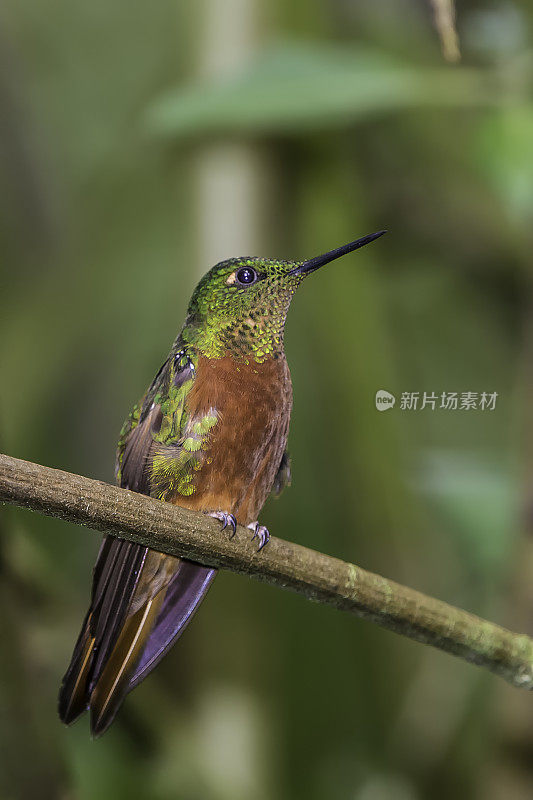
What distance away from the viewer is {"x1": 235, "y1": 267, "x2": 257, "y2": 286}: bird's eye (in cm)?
86

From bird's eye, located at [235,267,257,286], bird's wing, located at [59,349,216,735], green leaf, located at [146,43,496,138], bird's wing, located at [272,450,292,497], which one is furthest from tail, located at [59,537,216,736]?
green leaf, located at [146,43,496,138]

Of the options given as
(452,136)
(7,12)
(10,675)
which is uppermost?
(452,136)

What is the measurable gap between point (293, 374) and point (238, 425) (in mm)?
444

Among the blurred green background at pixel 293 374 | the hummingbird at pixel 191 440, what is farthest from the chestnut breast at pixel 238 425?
the blurred green background at pixel 293 374

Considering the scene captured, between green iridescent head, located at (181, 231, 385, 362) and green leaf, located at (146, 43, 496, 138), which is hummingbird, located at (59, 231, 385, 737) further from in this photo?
green leaf, located at (146, 43, 496, 138)

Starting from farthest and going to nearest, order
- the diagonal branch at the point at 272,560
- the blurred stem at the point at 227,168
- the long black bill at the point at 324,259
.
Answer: the blurred stem at the point at 227,168 < the long black bill at the point at 324,259 < the diagonal branch at the point at 272,560

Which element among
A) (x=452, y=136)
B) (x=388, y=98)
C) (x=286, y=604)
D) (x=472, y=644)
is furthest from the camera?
(x=452, y=136)

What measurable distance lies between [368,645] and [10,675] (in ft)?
2.69

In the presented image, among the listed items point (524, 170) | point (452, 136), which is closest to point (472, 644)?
point (524, 170)

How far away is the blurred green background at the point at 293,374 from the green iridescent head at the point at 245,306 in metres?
0.14

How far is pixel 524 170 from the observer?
5.09 ft

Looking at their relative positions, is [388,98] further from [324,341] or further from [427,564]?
[427,564]

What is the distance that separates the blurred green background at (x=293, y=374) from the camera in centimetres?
123

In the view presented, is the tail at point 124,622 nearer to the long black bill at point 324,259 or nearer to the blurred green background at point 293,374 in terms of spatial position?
the blurred green background at point 293,374
